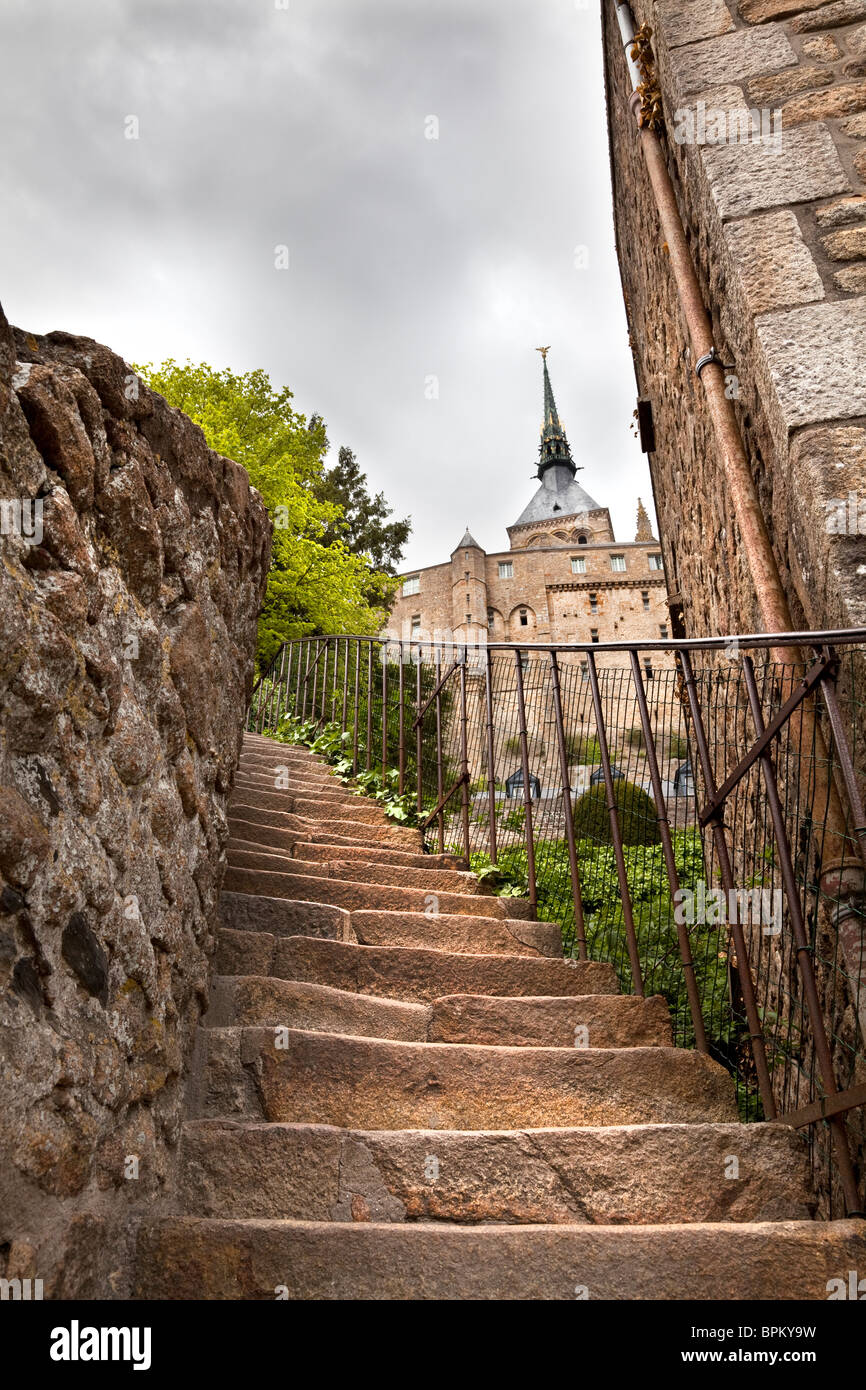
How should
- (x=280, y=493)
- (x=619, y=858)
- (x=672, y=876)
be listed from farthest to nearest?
(x=280, y=493) → (x=619, y=858) → (x=672, y=876)

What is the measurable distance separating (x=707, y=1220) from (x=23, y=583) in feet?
6.62

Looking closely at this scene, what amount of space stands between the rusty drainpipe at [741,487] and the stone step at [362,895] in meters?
1.53

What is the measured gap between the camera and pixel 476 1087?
2395mm

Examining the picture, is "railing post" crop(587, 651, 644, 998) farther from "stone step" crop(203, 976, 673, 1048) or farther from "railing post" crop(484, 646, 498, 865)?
"railing post" crop(484, 646, 498, 865)

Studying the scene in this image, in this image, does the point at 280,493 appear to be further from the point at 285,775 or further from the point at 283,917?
the point at 283,917

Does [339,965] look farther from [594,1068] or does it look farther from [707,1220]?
[707,1220]

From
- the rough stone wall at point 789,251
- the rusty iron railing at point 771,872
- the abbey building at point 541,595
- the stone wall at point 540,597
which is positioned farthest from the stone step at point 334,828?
the stone wall at point 540,597

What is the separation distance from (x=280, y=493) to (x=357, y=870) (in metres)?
8.35

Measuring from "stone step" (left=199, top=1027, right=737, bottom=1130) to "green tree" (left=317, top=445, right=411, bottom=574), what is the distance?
18519 millimetres

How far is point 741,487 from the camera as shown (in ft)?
10.6

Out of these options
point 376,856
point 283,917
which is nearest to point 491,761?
point 376,856

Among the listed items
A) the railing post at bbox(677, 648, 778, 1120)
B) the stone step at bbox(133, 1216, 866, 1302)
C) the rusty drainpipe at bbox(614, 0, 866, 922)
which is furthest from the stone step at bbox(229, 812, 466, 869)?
the stone step at bbox(133, 1216, 866, 1302)

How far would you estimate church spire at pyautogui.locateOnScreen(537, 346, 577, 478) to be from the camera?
186ft

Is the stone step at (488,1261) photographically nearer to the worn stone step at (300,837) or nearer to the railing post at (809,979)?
the railing post at (809,979)
